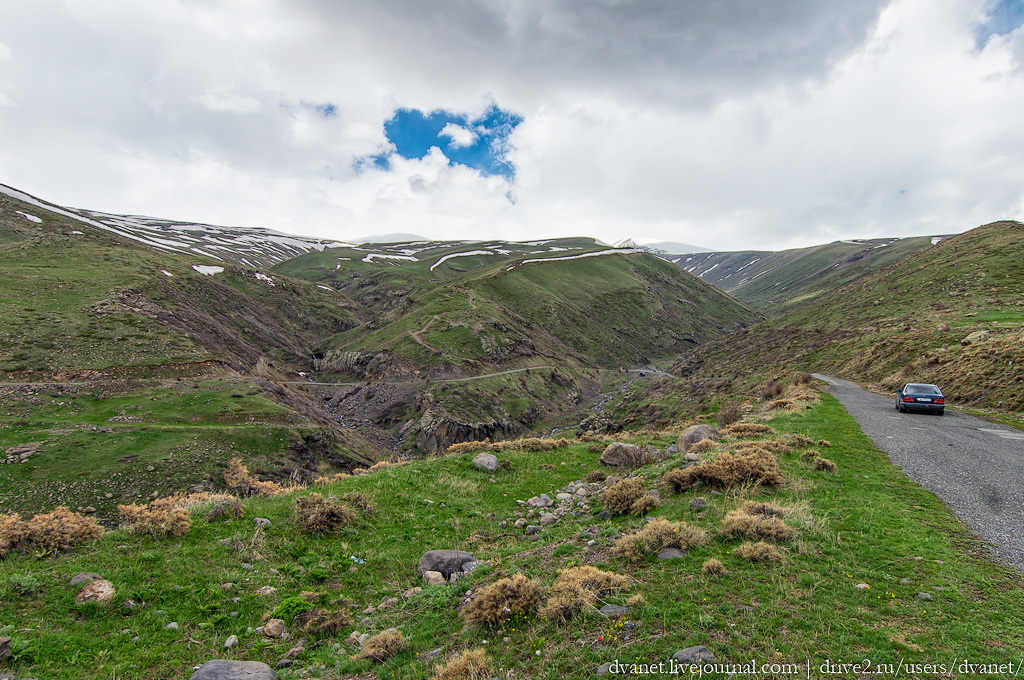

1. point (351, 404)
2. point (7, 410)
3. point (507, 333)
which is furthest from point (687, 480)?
point (507, 333)

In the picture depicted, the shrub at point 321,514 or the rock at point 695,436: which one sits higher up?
the rock at point 695,436

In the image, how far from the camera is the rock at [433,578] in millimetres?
10539

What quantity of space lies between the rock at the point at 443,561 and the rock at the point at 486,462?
719 cm

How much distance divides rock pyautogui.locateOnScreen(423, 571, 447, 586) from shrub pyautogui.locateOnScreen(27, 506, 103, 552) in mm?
8927

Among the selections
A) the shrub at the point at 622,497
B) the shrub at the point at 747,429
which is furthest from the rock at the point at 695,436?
the shrub at the point at 622,497

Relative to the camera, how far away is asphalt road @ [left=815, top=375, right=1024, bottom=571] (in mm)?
10016

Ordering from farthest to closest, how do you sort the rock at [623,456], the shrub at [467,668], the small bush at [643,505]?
the rock at [623,456] < the small bush at [643,505] < the shrub at [467,668]

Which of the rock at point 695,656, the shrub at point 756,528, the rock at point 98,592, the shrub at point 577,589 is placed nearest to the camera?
the rock at point 695,656

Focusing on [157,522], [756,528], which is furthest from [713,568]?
[157,522]

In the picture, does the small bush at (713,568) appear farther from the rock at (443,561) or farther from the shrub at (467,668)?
the rock at (443,561)

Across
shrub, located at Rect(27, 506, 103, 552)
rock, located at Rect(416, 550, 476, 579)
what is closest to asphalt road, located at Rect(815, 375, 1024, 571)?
rock, located at Rect(416, 550, 476, 579)

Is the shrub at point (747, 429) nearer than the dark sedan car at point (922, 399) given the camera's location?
Yes

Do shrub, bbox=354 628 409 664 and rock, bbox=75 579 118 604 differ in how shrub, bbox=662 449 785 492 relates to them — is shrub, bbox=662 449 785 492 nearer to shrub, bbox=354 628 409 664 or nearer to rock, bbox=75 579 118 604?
shrub, bbox=354 628 409 664

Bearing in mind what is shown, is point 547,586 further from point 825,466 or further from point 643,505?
point 825,466
